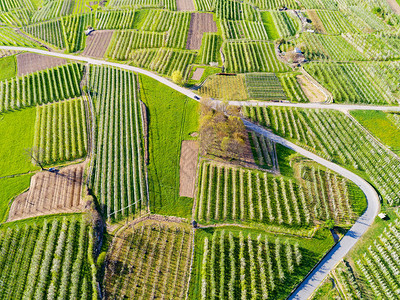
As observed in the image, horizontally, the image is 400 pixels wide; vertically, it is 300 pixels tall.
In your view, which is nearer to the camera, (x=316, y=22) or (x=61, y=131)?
(x=61, y=131)

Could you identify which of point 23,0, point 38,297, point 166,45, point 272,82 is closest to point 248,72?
point 272,82

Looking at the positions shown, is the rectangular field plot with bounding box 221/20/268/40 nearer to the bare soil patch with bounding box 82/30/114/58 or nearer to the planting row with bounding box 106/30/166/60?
the planting row with bounding box 106/30/166/60

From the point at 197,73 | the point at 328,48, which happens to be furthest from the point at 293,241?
the point at 328,48

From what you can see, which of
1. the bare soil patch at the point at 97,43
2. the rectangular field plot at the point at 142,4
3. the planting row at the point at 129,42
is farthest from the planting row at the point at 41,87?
the rectangular field plot at the point at 142,4

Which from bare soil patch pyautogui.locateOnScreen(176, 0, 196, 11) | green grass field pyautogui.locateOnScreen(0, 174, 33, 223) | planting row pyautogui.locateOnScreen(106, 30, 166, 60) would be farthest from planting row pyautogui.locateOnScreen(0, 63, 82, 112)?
bare soil patch pyautogui.locateOnScreen(176, 0, 196, 11)

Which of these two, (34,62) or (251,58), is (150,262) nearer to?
(251,58)
